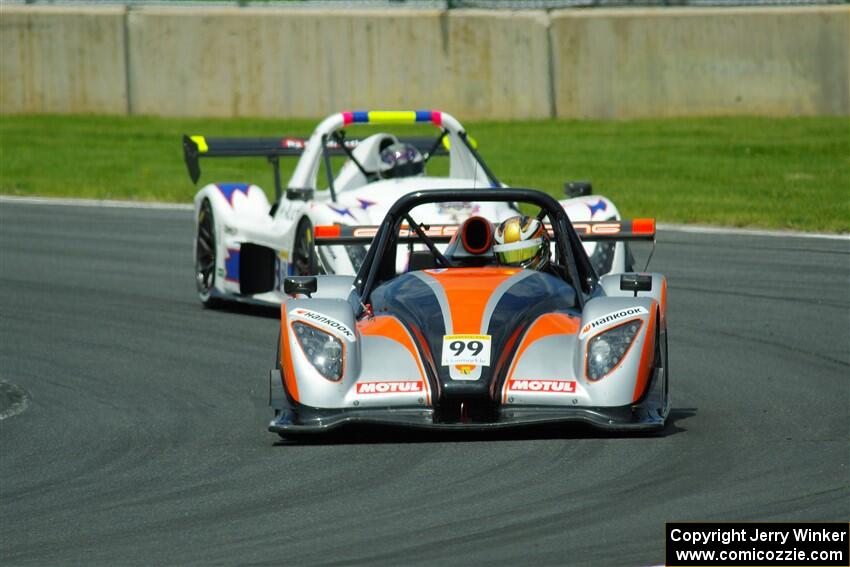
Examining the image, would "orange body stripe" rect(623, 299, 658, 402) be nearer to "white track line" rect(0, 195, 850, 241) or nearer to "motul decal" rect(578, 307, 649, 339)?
"motul decal" rect(578, 307, 649, 339)

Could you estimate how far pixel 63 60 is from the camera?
85.8 ft

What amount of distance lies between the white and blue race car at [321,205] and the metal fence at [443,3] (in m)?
10.6

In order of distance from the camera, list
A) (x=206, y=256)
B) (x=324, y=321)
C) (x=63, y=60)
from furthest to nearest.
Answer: (x=63, y=60)
(x=206, y=256)
(x=324, y=321)

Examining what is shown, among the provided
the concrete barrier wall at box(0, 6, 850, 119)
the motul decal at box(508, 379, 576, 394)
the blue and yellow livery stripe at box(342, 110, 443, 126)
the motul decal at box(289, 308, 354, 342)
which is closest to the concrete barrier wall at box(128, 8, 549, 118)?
the concrete barrier wall at box(0, 6, 850, 119)

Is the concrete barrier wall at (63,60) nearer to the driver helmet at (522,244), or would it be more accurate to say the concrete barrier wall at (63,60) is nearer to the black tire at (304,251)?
the black tire at (304,251)

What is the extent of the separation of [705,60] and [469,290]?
1587cm

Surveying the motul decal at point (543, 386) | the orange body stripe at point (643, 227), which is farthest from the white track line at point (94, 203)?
the motul decal at point (543, 386)

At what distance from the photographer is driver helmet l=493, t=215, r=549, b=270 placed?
9312 millimetres

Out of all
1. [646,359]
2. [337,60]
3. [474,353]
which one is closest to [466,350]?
[474,353]

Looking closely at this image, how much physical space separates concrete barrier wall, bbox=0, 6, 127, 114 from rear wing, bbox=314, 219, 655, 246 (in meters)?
16.4

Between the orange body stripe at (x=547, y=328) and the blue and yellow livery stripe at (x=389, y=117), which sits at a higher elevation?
the blue and yellow livery stripe at (x=389, y=117)

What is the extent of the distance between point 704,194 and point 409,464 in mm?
12397

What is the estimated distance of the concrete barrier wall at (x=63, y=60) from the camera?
25.8m

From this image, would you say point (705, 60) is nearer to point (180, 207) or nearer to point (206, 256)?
point (180, 207)
